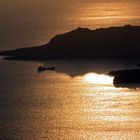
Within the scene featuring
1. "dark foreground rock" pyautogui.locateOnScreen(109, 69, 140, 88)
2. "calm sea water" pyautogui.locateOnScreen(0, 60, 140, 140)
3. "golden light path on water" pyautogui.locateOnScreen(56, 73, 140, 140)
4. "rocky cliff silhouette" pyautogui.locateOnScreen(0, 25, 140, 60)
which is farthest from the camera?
"rocky cliff silhouette" pyautogui.locateOnScreen(0, 25, 140, 60)

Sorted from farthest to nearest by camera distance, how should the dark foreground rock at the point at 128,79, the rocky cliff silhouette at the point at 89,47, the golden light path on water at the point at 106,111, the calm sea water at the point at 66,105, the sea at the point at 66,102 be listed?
the rocky cliff silhouette at the point at 89,47, the dark foreground rock at the point at 128,79, the sea at the point at 66,102, the calm sea water at the point at 66,105, the golden light path on water at the point at 106,111

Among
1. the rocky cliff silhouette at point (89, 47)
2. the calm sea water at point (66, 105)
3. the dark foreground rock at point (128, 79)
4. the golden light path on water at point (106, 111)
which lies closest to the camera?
the golden light path on water at point (106, 111)

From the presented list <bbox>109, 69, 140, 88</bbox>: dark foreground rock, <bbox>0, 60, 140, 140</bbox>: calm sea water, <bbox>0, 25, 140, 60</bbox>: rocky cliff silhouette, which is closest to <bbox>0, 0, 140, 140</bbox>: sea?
<bbox>0, 60, 140, 140</bbox>: calm sea water

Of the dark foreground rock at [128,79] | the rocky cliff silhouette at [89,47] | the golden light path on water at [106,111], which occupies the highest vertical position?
the rocky cliff silhouette at [89,47]

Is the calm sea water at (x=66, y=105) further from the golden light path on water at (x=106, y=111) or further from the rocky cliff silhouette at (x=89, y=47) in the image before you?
the rocky cliff silhouette at (x=89, y=47)

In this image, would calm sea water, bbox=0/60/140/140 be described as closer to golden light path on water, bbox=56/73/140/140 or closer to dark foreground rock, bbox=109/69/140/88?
golden light path on water, bbox=56/73/140/140

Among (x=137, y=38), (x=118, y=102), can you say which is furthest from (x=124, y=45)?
(x=118, y=102)

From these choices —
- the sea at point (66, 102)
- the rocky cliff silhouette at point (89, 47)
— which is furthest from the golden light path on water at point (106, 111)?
the rocky cliff silhouette at point (89, 47)
